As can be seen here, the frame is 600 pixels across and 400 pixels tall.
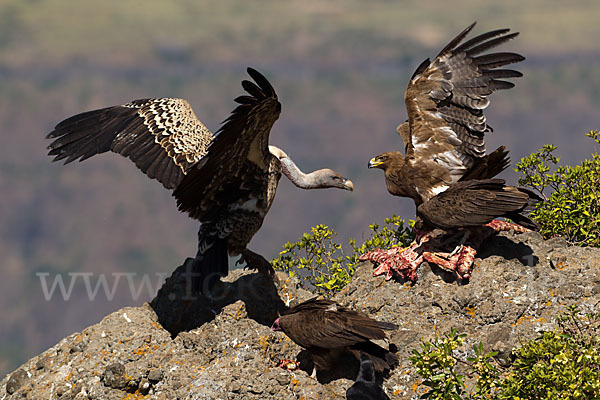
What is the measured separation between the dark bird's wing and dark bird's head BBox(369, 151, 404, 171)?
1.09 m

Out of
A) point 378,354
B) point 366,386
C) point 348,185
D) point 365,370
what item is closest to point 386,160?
point 348,185

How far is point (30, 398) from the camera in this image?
8.17 meters

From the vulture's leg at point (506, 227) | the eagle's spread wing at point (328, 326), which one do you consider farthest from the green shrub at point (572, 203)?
the eagle's spread wing at point (328, 326)

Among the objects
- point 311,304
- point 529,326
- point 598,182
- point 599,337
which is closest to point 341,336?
point 311,304

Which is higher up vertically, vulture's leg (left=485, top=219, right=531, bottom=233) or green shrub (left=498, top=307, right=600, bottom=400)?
vulture's leg (left=485, top=219, right=531, bottom=233)

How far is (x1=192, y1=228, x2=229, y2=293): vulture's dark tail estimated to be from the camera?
28.8ft

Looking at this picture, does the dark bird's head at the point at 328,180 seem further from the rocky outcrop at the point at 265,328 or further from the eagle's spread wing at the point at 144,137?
the eagle's spread wing at the point at 144,137

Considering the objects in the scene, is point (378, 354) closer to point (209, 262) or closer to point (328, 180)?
point (209, 262)

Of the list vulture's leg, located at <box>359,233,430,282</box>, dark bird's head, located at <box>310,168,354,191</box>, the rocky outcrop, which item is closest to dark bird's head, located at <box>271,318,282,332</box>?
the rocky outcrop

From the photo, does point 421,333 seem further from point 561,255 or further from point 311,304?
point 561,255

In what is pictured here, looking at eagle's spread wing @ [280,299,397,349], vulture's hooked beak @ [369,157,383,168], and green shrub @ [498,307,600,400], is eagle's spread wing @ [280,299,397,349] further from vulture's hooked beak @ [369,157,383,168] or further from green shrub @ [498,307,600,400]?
vulture's hooked beak @ [369,157,383,168]

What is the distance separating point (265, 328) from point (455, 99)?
12.4 ft

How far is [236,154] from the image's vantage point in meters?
8.77

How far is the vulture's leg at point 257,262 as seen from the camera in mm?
9102
